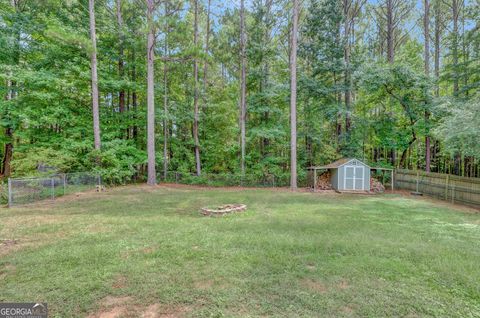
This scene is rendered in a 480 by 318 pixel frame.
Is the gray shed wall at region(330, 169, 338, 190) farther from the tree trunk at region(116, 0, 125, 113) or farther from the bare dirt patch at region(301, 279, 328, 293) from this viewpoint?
the tree trunk at region(116, 0, 125, 113)

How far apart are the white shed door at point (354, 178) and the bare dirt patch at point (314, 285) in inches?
466

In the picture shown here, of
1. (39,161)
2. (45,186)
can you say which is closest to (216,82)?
(39,161)

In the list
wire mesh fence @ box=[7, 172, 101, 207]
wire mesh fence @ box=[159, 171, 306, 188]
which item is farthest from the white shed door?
wire mesh fence @ box=[7, 172, 101, 207]

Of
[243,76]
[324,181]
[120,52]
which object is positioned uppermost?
[120,52]

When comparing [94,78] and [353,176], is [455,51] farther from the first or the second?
[94,78]

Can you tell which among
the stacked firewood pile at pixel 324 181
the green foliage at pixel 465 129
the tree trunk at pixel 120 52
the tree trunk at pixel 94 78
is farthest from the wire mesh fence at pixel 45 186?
the green foliage at pixel 465 129

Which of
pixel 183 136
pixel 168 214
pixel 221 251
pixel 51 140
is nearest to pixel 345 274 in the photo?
pixel 221 251

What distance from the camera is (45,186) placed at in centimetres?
909

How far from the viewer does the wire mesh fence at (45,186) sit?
805cm

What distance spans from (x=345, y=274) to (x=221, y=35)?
678 inches

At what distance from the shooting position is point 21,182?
321 inches

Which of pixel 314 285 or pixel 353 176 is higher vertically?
pixel 353 176

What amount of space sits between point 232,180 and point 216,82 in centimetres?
895

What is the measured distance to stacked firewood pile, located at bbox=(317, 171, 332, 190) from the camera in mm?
14960
